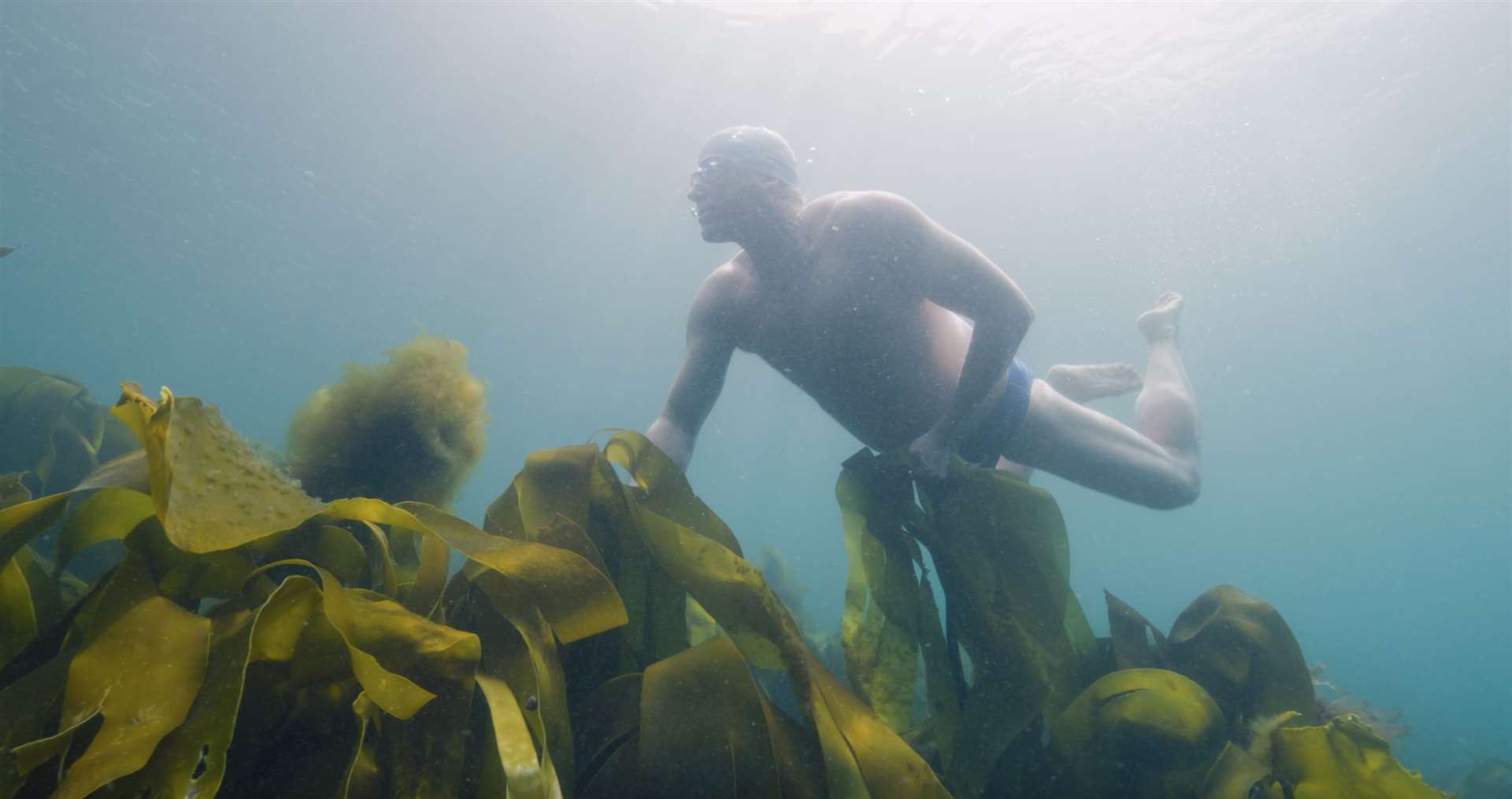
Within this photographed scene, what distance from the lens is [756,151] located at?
2980mm

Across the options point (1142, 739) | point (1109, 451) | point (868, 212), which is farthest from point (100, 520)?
point (1109, 451)

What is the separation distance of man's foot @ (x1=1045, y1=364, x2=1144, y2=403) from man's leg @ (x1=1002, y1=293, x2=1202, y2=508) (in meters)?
0.82

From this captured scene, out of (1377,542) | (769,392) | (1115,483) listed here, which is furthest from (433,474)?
(1377,542)

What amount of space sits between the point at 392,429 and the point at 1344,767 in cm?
243

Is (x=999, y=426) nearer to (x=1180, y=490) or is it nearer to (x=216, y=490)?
(x=1180, y=490)

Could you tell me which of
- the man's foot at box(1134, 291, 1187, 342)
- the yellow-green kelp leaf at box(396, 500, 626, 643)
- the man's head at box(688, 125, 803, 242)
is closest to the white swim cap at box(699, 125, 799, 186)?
the man's head at box(688, 125, 803, 242)

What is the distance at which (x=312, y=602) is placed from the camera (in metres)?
0.99

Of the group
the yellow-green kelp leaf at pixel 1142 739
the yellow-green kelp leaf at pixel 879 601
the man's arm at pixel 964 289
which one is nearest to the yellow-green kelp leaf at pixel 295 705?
the yellow-green kelp leaf at pixel 879 601

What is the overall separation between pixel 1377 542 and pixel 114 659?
488 ft

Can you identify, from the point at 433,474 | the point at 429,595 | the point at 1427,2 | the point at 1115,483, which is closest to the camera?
the point at 429,595

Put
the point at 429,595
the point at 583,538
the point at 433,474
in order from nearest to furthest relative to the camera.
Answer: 1. the point at 429,595
2. the point at 583,538
3. the point at 433,474

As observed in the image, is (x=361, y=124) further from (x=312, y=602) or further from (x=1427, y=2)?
(x=1427, y=2)

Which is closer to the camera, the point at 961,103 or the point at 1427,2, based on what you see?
the point at 1427,2

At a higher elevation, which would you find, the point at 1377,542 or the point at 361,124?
the point at 1377,542
